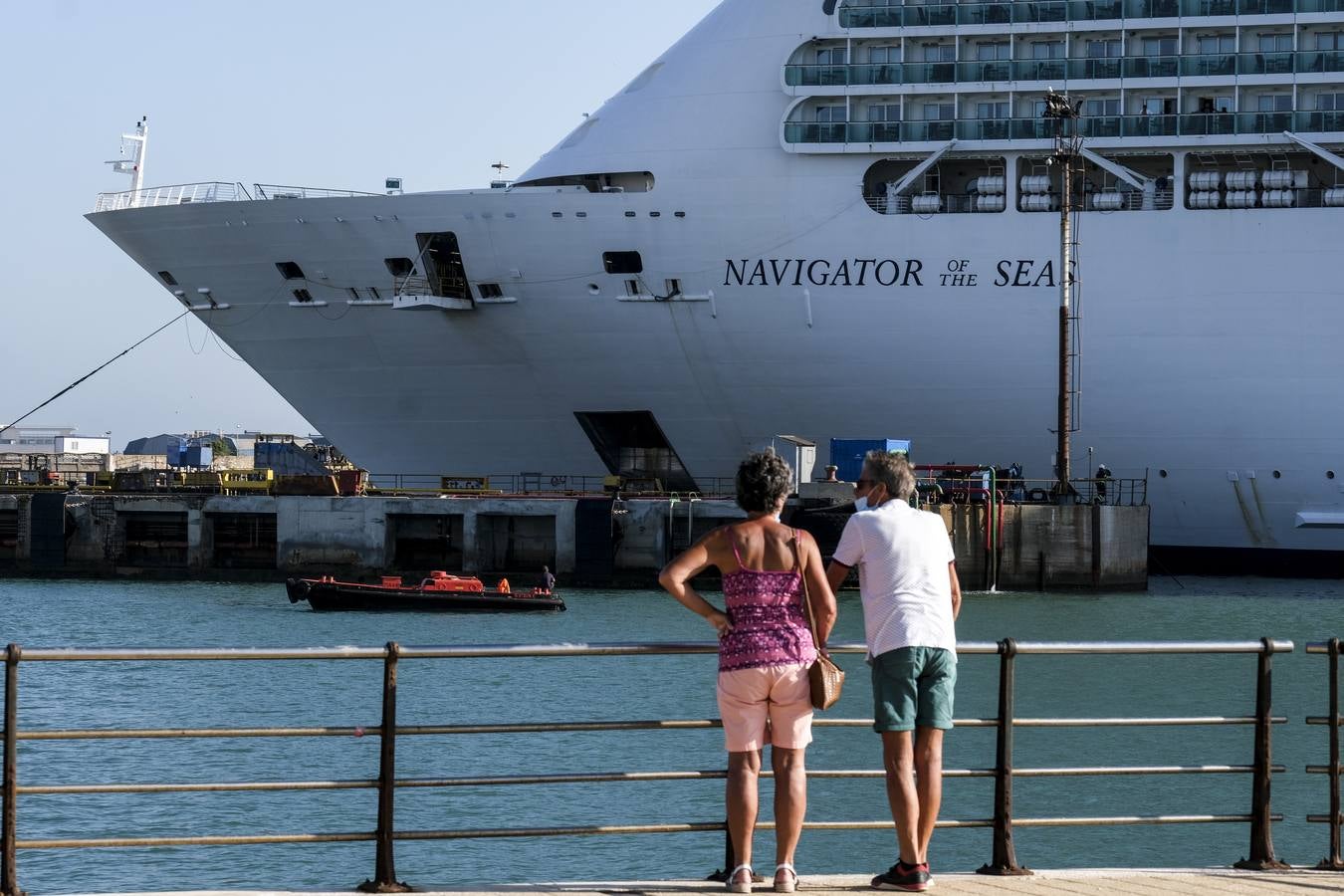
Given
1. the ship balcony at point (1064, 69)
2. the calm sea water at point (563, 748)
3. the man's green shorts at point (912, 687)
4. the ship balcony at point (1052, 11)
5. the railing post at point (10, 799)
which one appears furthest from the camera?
the ship balcony at point (1052, 11)

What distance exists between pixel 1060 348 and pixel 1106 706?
480 inches

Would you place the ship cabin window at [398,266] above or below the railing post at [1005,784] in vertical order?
above

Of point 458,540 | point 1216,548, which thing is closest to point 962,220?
point 1216,548

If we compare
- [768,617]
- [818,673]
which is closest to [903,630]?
[818,673]

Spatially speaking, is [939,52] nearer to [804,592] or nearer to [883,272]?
[883,272]

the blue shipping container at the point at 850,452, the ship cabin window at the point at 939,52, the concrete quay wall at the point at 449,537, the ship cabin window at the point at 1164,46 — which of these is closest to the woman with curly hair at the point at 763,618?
the concrete quay wall at the point at 449,537

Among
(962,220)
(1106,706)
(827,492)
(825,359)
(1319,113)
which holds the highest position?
(1319,113)

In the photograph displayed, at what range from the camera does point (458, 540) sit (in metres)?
38.2

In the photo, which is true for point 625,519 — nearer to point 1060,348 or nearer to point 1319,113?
point 1060,348

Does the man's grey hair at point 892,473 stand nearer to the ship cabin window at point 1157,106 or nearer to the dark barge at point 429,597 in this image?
the dark barge at point 429,597

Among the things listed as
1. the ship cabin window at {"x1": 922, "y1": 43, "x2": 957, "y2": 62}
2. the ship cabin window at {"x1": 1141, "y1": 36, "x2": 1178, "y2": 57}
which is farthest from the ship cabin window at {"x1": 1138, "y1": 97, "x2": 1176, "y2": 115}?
the ship cabin window at {"x1": 922, "y1": 43, "x2": 957, "y2": 62}

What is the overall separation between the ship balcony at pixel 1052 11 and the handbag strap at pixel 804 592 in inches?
1174

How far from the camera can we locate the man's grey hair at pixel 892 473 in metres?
6.86

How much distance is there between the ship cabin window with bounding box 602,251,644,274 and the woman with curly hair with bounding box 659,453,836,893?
27399 mm
